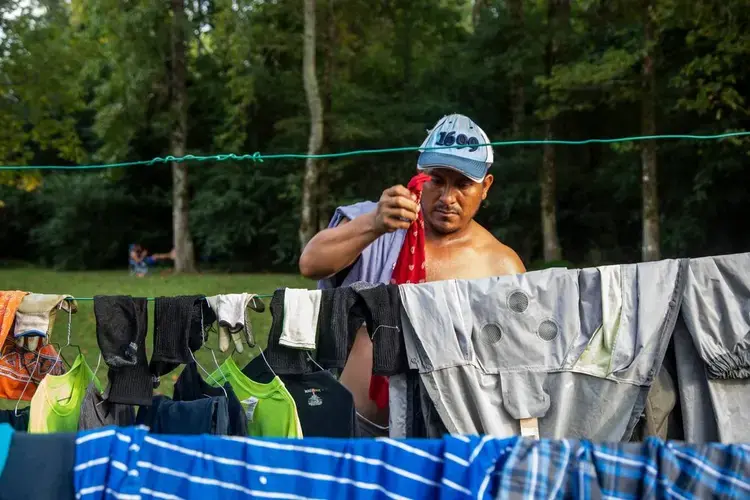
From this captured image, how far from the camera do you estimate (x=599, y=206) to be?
70.5 feet

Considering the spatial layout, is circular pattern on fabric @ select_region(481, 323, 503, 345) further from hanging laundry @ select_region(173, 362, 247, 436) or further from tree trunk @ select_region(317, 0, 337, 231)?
tree trunk @ select_region(317, 0, 337, 231)

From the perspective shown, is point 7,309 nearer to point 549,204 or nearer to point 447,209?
point 447,209

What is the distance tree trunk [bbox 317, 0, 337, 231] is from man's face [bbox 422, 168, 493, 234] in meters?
15.5

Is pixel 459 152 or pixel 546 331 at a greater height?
pixel 459 152

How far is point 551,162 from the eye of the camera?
1716cm

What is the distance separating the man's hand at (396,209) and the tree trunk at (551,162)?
49.3 ft

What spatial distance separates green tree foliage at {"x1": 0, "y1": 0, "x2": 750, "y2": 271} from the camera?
15.1 metres

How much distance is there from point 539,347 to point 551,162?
15.1 meters

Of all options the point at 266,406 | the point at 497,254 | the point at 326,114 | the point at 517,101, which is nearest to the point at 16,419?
the point at 266,406

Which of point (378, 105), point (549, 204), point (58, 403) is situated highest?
point (378, 105)

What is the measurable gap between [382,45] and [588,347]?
2153 centimetres

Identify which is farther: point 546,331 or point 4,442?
point 546,331

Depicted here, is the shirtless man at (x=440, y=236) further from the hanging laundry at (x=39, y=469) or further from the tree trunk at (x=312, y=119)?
the tree trunk at (x=312, y=119)

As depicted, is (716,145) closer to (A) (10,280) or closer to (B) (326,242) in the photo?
(B) (326,242)
